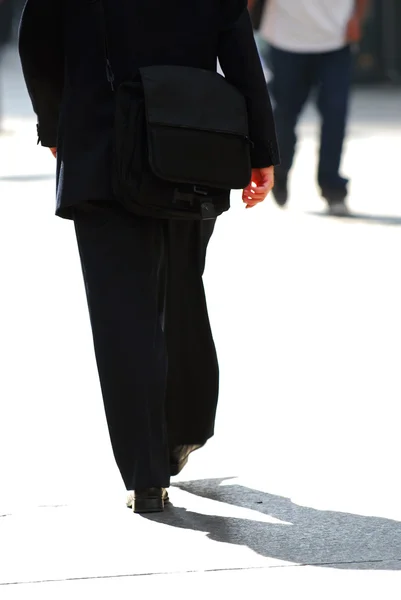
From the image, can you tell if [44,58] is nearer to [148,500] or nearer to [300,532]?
[148,500]

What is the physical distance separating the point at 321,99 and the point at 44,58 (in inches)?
217

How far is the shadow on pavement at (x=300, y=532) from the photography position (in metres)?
3.58

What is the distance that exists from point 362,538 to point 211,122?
3.42 feet

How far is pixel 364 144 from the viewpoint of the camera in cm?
1356

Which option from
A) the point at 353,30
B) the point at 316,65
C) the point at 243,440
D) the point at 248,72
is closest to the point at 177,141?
the point at 248,72

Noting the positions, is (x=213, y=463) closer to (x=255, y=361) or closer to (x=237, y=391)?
(x=237, y=391)

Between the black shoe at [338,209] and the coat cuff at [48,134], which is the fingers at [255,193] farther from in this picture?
the black shoe at [338,209]

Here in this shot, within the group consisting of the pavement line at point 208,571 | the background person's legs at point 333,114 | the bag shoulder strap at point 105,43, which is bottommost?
the pavement line at point 208,571

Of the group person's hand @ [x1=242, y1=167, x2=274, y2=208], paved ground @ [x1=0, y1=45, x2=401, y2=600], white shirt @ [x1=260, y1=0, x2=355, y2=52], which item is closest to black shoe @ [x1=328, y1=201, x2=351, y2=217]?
paved ground @ [x1=0, y1=45, x2=401, y2=600]

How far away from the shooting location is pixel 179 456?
14.2ft

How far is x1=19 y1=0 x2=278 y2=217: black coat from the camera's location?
3.84 metres

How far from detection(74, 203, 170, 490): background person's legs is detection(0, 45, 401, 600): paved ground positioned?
176mm

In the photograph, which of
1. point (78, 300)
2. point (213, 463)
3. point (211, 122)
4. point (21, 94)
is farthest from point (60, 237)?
point (21, 94)


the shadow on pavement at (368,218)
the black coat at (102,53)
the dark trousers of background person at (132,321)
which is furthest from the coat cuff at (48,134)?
the shadow on pavement at (368,218)
